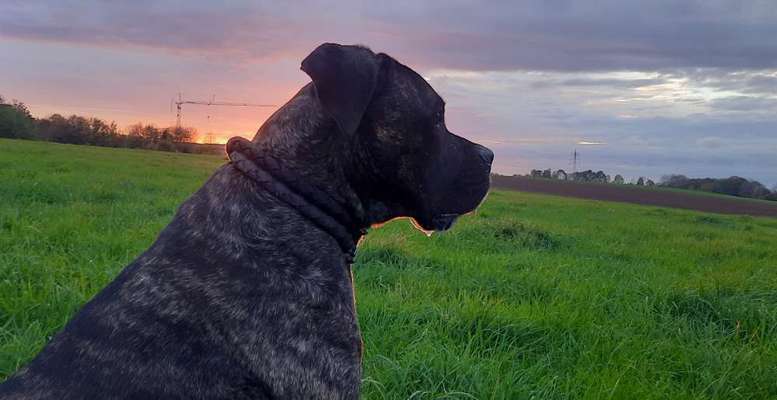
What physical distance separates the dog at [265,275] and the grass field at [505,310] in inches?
57.8

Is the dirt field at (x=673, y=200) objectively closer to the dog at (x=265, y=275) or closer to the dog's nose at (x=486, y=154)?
the dog's nose at (x=486, y=154)

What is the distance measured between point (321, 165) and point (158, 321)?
40.2 inches

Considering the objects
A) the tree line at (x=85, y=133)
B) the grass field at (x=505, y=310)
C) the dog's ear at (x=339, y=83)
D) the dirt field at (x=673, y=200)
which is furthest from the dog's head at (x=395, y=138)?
the tree line at (x=85, y=133)

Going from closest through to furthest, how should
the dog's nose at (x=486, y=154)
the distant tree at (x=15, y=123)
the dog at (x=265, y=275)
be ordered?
the dog at (x=265, y=275), the dog's nose at (x=486, y=154), the distant tree at (x=15, y=123)

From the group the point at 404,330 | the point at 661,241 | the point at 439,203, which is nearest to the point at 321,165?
the point at 439,203

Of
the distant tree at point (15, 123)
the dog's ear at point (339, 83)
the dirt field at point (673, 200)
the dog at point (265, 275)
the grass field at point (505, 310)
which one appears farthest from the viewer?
the distant tree at point (15, 123)

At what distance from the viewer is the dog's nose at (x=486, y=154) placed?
4038mm

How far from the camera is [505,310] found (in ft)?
19.6

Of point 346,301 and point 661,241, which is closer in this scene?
point 346,301

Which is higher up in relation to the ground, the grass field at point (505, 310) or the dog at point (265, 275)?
the dog at point (265, 275)

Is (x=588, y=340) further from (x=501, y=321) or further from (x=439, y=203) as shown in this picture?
(x=439, y=203)

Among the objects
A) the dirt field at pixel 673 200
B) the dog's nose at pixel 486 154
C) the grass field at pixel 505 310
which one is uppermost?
the dog's nose at pixel 486 154

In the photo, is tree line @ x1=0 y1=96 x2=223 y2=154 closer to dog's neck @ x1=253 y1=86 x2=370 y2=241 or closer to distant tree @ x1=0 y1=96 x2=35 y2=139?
distant tree @ x1=0 y1=96 x2=35 y2=139

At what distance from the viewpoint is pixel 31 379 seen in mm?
2594
